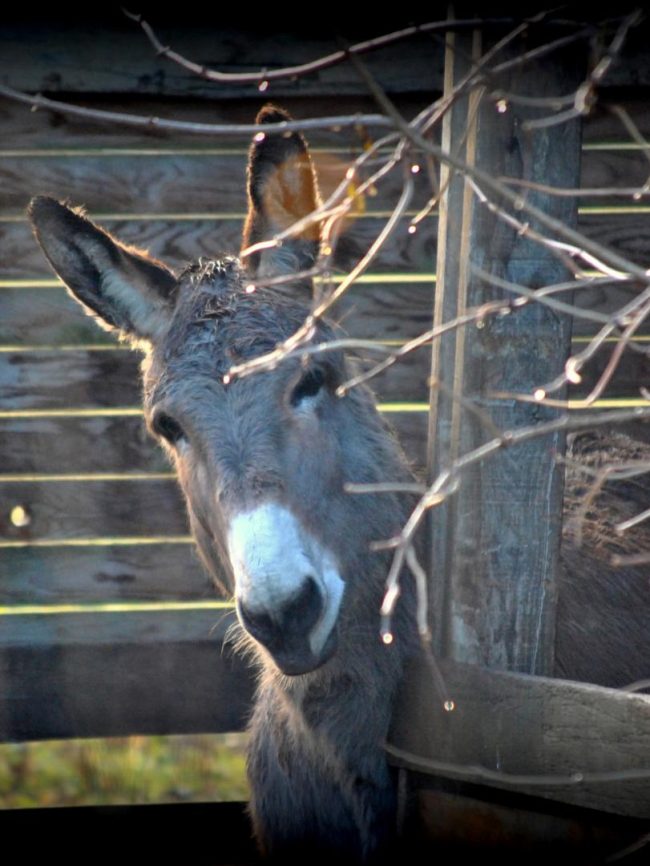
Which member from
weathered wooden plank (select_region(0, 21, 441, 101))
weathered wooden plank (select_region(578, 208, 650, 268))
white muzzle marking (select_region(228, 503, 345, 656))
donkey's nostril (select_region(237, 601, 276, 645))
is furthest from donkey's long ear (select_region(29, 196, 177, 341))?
weathered wooden plank (select_region(578, 208, 650, 268))

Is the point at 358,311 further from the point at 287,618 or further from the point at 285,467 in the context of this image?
the point at 287,618

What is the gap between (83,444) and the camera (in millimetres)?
4387

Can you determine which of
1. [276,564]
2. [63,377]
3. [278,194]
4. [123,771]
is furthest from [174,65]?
[123,771]

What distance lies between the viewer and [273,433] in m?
2.73

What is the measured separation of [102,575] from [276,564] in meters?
2.21

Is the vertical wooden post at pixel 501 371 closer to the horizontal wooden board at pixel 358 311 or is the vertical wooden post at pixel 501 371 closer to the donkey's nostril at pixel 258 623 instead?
the donkey's nostril at pixel 258 623

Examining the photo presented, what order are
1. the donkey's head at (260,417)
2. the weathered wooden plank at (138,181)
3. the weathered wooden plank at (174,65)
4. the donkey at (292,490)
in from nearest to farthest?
1. the donkey's head at (260,417)
2. the donkey at (292,490)
3. the weathered wooden plank at (174,65)
4. the weathered wooden plank at (138,181)

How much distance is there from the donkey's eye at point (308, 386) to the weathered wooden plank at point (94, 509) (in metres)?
1.64

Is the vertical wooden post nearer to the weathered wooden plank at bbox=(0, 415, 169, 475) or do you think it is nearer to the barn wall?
the barn wall

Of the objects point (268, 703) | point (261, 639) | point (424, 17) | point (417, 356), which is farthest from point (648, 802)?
point (424, 17)


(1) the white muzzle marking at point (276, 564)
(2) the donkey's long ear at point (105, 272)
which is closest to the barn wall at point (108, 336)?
(2) the donkey's long ear at point (105, 272)

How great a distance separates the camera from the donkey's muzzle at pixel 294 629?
2.43 meters

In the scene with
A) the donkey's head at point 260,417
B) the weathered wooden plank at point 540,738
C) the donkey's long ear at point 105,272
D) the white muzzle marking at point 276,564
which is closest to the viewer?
the weathered wooden plank at point 540,738

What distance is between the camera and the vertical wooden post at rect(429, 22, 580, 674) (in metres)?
2.32
